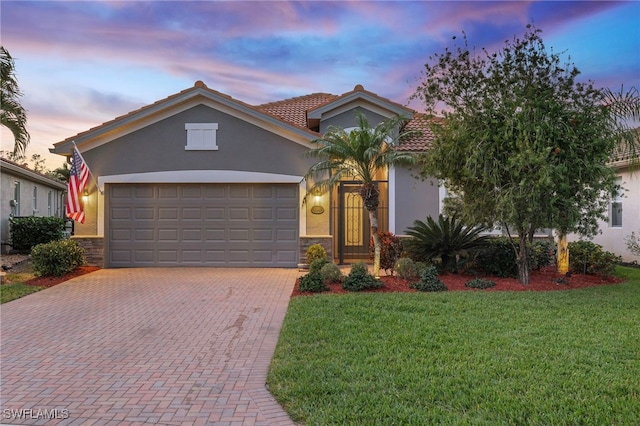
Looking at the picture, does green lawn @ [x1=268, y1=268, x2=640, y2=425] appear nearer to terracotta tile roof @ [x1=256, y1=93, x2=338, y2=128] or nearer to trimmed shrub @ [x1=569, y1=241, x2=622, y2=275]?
trimmed shrub @ [x1=569, y1=241, x2=622, y2=275]

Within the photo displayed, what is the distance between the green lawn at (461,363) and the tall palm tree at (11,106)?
1010cm

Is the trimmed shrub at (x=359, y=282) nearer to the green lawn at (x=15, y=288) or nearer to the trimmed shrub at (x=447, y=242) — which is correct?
the trimmed shrub at (x=447, y=242)

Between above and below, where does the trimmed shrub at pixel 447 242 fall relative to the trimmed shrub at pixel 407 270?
above

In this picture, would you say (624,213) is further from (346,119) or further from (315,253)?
(315,253)

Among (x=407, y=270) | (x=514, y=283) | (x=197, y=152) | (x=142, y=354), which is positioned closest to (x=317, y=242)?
(x=407, y=270)

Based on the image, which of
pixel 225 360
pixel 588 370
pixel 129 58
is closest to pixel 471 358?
pixel 588 370

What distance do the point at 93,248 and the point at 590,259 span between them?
14.0 meters

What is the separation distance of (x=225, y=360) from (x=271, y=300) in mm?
3379

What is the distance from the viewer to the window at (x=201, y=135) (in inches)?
494

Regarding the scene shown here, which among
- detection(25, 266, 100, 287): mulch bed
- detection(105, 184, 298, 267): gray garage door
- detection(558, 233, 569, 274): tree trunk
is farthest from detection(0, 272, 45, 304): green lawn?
detection(558, 233, 569, 274): tree trunk

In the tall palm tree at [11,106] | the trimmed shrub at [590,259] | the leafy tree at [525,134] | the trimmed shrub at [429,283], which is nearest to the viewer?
the leafy tree at [525,134]

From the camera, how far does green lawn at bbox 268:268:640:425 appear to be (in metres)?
3.51

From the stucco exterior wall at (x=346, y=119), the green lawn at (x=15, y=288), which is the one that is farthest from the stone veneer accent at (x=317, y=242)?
the green lawn at (x=15, y=288)

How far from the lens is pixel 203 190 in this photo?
12.8m
